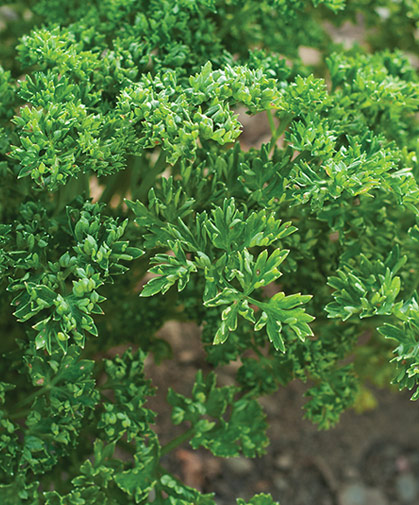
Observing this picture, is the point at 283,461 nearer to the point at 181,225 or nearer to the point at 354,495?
the point at 354,495

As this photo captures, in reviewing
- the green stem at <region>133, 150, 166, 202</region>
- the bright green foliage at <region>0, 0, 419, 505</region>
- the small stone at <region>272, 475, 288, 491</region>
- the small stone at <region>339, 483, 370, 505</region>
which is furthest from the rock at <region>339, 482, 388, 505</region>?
the green stem at <region>133, 150, 166, 202</region>

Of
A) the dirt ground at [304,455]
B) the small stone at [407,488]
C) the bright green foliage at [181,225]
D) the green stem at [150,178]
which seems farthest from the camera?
the small stone at [407,488]

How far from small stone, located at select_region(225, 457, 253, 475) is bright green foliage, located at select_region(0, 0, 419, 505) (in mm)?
659

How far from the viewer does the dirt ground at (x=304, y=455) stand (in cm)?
238

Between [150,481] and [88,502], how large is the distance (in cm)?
16

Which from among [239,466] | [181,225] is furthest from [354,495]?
[181,225]

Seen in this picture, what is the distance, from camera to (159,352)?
204cm

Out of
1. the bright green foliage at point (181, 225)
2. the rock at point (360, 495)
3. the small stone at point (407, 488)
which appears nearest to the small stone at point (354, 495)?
the rock at point (360, 495)

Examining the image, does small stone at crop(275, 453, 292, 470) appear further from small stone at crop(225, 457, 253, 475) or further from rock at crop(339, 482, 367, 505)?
rock at crop(339, 482, 367, 505)

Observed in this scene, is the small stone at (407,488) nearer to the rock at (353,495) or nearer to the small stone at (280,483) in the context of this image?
the rock at (353,495)

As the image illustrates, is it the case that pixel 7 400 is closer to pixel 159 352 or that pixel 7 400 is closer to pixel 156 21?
pixel 159 352

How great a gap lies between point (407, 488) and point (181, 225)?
163cm

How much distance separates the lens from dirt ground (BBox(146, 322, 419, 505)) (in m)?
2.38

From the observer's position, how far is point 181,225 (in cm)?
147
